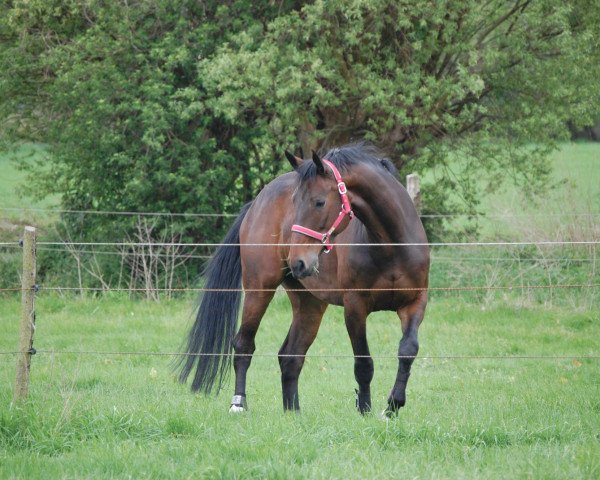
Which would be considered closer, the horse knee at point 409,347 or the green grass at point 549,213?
the horse knee at point 409,347

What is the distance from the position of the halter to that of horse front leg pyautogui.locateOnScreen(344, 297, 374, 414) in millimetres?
630

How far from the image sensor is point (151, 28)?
58.9ft

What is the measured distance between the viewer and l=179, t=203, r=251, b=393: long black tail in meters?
8.12

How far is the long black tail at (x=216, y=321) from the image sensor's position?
812 centimetres

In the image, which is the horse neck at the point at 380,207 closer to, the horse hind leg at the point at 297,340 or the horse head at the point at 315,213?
the horse head at the point at 315,213

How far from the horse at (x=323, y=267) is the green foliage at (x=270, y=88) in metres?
7.58

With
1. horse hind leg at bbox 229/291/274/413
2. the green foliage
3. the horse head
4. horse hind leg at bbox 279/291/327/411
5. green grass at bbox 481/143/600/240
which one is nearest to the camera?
the horse head

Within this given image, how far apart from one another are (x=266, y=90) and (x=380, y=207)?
935cm

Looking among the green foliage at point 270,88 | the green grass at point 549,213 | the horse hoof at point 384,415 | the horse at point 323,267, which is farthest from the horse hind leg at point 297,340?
the green grass at point 549,213

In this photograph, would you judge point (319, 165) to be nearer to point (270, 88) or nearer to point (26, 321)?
point (26, 321)

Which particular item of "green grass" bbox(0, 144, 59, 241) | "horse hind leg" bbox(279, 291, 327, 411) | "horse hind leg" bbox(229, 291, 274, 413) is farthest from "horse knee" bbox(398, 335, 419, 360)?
"green grass" bbox(0, 144, 59, 241)

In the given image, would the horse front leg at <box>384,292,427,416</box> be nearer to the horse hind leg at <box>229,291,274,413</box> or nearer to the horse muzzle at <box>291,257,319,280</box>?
the horse muzzle at <box>291,257,319,280</box>

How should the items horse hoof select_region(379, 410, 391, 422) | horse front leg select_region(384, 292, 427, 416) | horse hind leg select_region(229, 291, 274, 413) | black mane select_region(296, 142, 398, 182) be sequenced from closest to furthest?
horse hoof select_region(379, 410, 391, 422)
horse front leg select_region(384, 292, 427, 416)
black mane select_region(296, 142, 398, 182)
horse hind leg select_region(229, 291, 274, 413)

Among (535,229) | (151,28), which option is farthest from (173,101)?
(535,229)
